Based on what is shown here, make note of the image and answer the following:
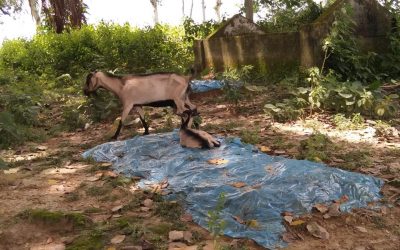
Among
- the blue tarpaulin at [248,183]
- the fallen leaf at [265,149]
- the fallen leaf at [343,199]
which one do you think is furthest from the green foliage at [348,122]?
the fallen leaf at [343,199]

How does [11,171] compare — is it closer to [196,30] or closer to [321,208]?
[321,208]

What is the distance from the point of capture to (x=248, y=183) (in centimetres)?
351

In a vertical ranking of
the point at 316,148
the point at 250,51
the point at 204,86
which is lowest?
the point at 316,148

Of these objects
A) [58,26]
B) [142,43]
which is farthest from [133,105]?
[58,26]

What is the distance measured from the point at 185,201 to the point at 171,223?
358 mm

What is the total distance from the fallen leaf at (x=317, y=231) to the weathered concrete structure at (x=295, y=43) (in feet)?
16.5

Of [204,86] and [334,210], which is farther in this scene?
[204,86]

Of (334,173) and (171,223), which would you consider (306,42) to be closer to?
(334,173)

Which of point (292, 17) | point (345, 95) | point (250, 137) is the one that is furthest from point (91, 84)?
point (292, 17)

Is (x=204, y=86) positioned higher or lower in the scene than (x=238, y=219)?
higher

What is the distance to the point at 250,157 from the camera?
13.4 feet

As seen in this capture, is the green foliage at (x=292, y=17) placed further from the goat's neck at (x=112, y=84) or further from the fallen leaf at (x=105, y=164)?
the fallen leaf at (x=105, y=164)

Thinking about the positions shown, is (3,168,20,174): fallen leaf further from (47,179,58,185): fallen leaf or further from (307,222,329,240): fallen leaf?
(307,222,329,240): fallen leaf

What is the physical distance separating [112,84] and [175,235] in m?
3.03
